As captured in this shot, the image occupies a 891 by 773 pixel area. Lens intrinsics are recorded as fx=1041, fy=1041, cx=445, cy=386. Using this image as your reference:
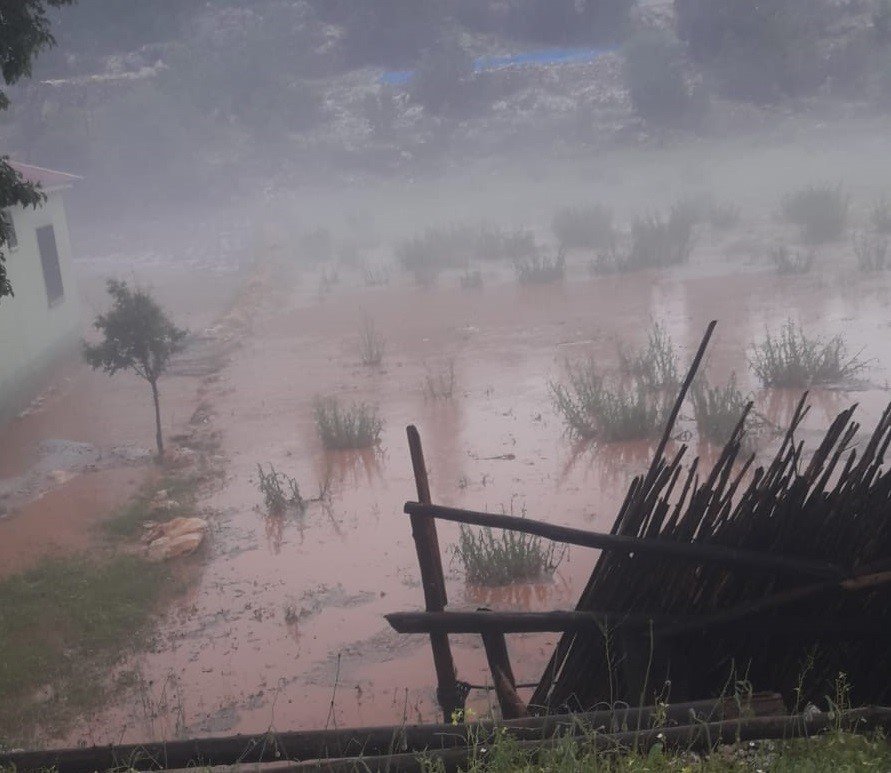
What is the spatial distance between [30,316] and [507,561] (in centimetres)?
1025

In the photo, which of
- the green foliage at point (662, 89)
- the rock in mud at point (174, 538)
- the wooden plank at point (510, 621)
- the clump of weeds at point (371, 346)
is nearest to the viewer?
the wooden plank at point (510, 621)

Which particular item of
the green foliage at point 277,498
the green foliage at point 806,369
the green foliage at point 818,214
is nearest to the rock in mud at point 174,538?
the green foliage at point 277,498

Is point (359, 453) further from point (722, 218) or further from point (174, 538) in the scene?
point (722, 218)

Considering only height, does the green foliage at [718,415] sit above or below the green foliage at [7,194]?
below

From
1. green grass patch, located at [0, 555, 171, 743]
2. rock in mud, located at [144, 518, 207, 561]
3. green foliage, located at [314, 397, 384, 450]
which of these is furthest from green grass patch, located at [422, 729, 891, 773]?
green foliage, located at [314, 397, 384, 450]

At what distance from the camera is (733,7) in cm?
3731

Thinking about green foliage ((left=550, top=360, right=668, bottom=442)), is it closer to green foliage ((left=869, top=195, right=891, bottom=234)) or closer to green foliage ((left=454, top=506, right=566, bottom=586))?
green foliage ((left=454, top=506, right=566, bottom=586))

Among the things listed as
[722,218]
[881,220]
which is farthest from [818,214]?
[722,218]

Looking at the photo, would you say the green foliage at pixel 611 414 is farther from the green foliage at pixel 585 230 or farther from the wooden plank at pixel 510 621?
the green foliage at pixel 585 230

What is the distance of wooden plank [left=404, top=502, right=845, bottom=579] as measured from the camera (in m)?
3.59

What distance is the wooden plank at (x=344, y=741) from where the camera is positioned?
10.5 feet

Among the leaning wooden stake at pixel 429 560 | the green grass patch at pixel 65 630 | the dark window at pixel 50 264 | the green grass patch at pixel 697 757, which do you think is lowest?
the green grass patch at pixel 65 630

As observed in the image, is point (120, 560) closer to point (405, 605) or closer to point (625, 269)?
point (405, 605)

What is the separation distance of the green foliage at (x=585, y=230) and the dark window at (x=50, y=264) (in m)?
11.7
